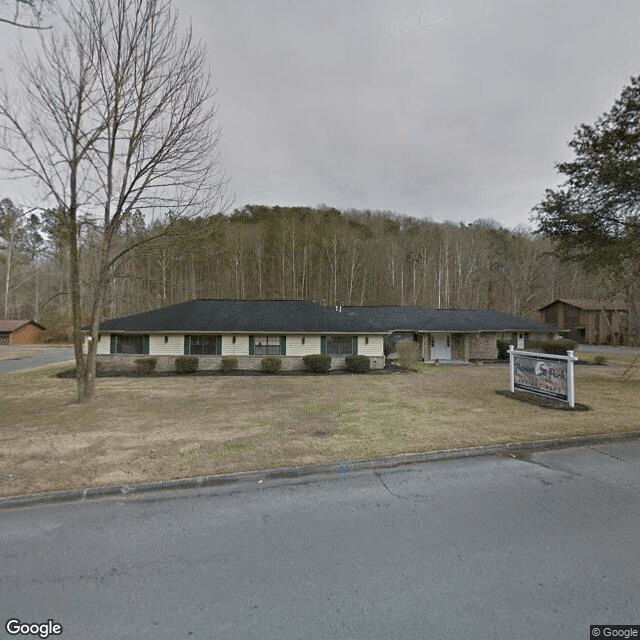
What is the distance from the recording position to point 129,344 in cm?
1662

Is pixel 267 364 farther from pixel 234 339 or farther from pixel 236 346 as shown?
pixel 234 339

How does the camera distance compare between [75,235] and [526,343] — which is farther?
[526,343]

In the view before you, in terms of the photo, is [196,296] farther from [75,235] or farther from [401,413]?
[401,413]

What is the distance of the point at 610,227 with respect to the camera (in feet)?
39.2

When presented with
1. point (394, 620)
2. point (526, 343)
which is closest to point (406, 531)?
point (394, 620)

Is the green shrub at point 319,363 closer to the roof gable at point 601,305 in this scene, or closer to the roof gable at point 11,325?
the roof gable at point 601,305

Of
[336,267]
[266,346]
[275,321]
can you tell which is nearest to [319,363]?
[266,346]

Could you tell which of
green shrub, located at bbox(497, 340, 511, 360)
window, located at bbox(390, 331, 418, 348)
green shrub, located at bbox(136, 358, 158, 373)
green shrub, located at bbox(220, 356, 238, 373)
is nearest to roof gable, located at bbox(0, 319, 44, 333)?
green shrub, located at bbox(136, 358, 158, 373)

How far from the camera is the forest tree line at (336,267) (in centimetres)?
3588

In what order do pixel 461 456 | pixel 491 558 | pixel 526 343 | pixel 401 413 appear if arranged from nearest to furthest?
pixel 491 558 < pixel 461 456 < pixel 401 413 < pixel 526 343

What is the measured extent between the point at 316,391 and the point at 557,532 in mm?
8467

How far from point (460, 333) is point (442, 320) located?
1.67m

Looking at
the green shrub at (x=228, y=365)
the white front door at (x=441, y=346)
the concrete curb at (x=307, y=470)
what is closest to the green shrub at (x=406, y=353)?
the white front door at (x=441, y=346)

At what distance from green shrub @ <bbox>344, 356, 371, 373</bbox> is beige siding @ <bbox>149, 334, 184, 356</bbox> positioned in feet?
28.3
